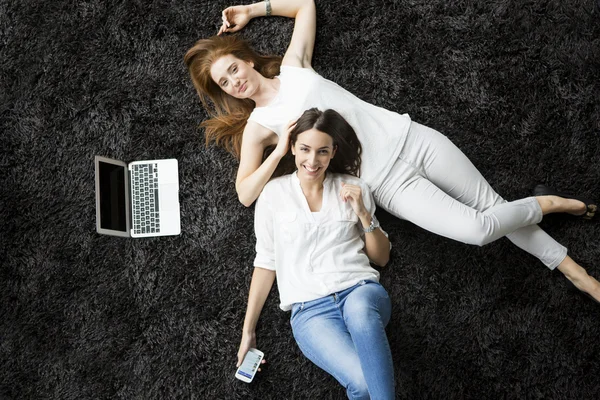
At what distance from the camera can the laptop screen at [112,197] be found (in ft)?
6.61

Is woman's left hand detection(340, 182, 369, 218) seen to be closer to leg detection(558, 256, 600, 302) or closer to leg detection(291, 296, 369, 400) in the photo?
leg detection(291, 296, 369, 400)

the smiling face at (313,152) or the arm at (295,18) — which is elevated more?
the arm at (295,18)

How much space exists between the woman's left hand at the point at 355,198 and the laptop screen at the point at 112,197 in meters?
1.02

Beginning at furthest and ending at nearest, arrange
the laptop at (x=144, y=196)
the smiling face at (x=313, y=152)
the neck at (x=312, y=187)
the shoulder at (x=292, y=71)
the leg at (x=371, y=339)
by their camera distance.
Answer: the laptop at (x=144, y=196) → the shoulder at (x=292, y=71) → the neck at (x=312, y=187) → the smiling face at (x=313, y=152) → the leg at (x=371, y=339)

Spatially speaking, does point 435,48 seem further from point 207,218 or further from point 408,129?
point 207,218

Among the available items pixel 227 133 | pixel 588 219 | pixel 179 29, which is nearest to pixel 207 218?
pixel 227 133

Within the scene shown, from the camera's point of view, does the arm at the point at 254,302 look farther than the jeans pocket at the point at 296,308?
Yes

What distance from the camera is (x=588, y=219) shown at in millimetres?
2010

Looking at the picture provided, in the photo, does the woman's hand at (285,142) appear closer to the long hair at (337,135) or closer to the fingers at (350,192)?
the long hair at (337,135)

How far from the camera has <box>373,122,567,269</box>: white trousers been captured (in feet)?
Answer: 5.89

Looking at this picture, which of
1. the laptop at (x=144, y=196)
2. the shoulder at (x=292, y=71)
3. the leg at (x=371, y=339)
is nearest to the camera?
the leg at (x=371, y=339)

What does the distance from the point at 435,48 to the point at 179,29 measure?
1.21 meters

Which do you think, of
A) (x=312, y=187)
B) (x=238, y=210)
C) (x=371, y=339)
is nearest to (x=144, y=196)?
(x=238, y=210)

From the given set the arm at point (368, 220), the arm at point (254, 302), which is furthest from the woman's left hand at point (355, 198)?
the arm at point (254, 302)
